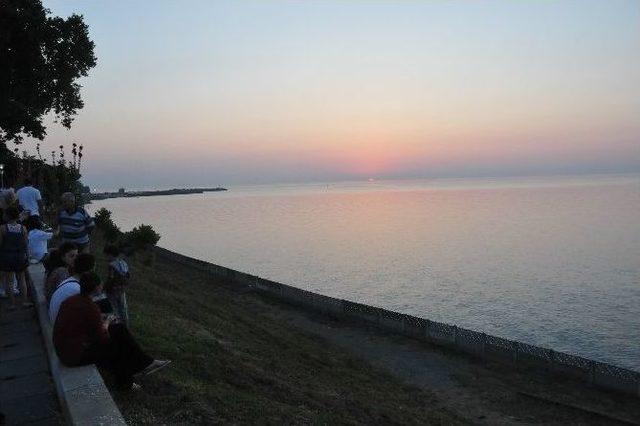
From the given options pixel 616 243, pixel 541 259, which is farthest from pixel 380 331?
pixel 616 243

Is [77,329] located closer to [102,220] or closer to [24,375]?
[24,375]

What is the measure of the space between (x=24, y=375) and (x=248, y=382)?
4.28m

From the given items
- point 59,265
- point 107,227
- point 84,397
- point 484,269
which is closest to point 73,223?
point 59,265

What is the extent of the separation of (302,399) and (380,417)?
2.49 m

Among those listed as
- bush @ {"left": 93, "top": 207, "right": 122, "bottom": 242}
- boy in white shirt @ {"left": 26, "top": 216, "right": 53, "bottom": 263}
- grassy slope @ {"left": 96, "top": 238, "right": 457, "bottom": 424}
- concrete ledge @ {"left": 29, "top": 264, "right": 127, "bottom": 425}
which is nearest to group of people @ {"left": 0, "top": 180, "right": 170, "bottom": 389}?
concrete ledge @ {"left": 29, "top": 264, "right": 127, "bottom": 425}

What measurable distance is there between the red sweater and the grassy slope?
0.89 metres

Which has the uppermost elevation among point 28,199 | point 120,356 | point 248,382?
point 28,199

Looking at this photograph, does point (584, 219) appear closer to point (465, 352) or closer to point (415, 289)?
point (415, 289)

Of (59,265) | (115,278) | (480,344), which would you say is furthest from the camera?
(480,344)

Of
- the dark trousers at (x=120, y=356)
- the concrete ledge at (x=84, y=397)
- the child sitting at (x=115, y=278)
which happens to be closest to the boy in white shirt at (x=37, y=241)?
the child sitting at (x=115, y=278)

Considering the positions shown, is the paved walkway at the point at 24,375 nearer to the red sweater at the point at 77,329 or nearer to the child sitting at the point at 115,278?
the red sweater at the point at 77,329

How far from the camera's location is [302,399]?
1085 centimetres

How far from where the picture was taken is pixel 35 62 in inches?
1103

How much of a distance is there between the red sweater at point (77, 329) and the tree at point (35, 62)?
976 inches
